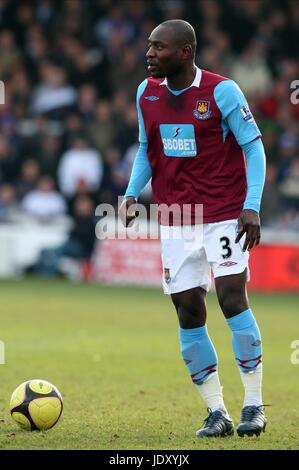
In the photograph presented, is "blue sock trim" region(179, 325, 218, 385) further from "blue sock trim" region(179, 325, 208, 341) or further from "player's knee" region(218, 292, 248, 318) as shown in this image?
"player's knee" region(218, 292, 248, 318)

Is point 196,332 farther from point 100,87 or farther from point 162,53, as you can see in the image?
point 100,87

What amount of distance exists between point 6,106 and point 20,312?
7.62 meters

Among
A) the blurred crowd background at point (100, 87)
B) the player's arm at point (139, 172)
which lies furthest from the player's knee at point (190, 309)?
the blurred crowd background at point (100, 87)

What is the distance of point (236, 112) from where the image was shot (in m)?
6.55

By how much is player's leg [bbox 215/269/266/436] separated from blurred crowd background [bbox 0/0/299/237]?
10.8 m

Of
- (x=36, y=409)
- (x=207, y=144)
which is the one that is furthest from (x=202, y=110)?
(x=36, y=409)

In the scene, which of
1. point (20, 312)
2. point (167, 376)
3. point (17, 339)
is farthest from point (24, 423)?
point (20, 312)

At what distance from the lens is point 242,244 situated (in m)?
6.62

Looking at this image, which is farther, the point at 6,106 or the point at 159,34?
the point at 6,106

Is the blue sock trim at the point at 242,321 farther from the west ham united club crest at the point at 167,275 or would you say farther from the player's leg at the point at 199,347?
the west ham united club crest at the point at 167,275

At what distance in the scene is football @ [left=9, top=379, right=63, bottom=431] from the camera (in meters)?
6.62

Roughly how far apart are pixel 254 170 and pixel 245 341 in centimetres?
99

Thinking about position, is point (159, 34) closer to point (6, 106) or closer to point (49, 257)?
point (49, 257)

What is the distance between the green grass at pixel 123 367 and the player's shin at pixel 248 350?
11.0 inches
